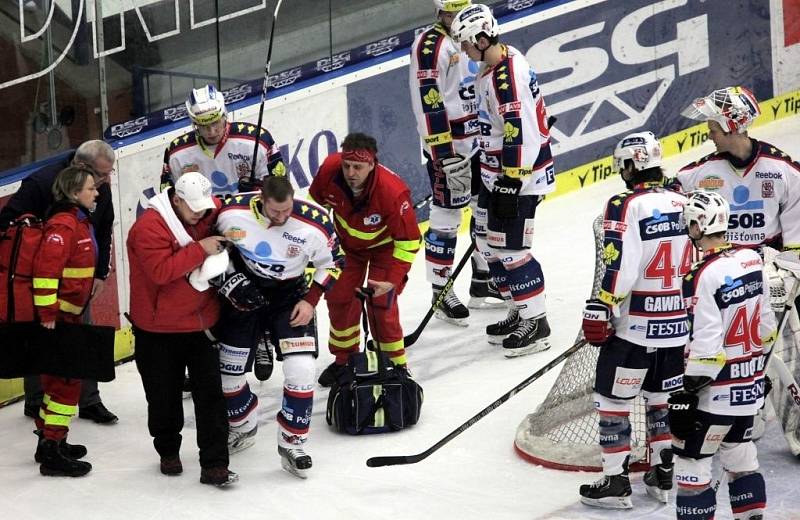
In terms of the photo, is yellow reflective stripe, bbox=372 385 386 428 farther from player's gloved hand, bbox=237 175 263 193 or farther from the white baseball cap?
the white baseball cap

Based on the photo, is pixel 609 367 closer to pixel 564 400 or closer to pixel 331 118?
pixel 564 400

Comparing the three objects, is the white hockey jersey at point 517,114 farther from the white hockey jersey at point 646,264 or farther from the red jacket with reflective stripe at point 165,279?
the red jacket with reflective stripe at point 165,279

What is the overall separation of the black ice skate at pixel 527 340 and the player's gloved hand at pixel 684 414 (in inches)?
84.1

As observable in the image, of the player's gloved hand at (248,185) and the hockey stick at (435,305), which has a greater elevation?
the player's gloved hand at (248,185)

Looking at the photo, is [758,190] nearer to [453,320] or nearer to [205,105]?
[453,320]

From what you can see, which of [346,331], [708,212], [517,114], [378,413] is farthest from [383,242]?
[708,212]

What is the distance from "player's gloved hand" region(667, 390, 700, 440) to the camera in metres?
5.00

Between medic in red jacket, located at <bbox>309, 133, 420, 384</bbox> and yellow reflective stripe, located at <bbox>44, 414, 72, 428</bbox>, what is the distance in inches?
51.6

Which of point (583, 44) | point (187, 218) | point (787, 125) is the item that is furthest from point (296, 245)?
point (787, 125)

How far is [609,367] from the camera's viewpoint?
5.51 metres

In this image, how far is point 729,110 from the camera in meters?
5.96

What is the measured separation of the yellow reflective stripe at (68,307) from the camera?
234 inches

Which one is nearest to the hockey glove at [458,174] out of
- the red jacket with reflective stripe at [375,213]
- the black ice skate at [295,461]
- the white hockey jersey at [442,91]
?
the white hockey jersey at [442,91]

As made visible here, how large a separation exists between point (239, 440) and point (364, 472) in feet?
1.88
